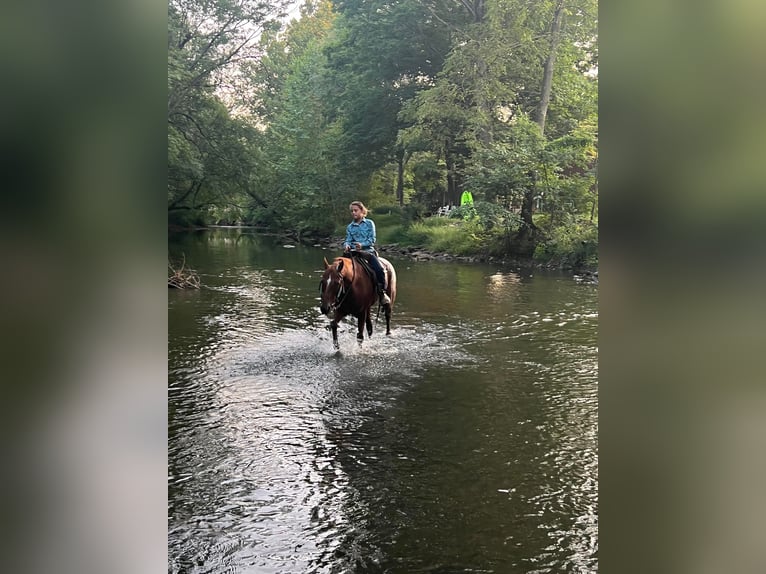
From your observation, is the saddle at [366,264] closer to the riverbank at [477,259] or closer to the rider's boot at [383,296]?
the rider's boot at [383,296]

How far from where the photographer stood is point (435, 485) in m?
4.69

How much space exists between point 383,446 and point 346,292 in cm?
381

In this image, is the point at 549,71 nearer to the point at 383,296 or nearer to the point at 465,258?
the point at 465,258

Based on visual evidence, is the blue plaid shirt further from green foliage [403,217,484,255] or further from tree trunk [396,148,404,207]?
tree trunk [396,148,404,207]

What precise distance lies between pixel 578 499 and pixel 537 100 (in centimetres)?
2611

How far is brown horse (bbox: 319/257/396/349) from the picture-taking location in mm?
8711

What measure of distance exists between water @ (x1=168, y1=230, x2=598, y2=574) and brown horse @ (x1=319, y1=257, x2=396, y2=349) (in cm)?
49

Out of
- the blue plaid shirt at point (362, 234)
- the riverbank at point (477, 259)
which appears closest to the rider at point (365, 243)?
the blue plaid shirt at point (362, 234)

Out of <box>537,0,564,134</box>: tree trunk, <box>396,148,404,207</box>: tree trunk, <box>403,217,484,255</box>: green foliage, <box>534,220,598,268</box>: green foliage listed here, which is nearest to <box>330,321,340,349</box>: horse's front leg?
<box>534,220,598,268</box>: green foliage

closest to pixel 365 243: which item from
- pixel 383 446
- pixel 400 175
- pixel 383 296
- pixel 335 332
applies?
pixel 383 296
